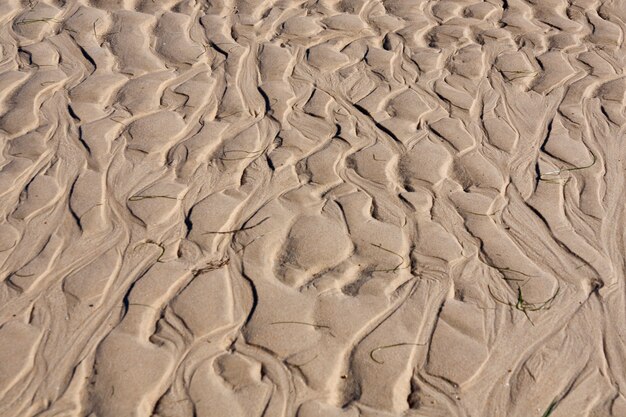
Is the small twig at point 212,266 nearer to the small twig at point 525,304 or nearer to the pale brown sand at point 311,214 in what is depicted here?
the pale brown sand at point 311,214

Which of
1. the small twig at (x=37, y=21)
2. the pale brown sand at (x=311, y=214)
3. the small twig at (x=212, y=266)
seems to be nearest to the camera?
the pale brown sand at (x=311, y=214)

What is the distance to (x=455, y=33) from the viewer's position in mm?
4906

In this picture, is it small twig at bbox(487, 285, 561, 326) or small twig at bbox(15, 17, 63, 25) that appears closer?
small twig at bbox(487, 285, 561, 326)

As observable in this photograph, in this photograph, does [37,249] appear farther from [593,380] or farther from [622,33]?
[622,33]

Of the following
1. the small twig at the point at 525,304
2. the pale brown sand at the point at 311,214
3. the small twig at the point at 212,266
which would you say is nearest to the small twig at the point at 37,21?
the pale brown sand at the point at 311,214

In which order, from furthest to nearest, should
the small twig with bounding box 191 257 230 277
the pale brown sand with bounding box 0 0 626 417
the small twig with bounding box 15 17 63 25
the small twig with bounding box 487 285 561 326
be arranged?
the small twig with bounding box 15 17 63 25 → the small twig with bounding box 191 257 230 277 → the small twig with bounding box 487 285 561 326 → the pale brown sand with bounding box 0 0 626 417

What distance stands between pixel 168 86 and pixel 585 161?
2.34 metres

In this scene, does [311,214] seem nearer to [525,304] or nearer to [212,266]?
[212,266]

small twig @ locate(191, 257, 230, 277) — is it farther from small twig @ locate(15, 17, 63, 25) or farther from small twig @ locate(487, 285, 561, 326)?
small twig @ locate(15, 17, 63, 25)

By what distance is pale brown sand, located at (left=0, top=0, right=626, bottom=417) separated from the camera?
2.58 m

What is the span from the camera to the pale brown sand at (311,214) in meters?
2.58

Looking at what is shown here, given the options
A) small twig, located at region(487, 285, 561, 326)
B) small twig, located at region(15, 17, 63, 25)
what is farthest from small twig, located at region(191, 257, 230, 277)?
small twig, located at region(15, 17, 63, 25)

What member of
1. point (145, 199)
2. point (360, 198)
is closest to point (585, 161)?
point (360, 198)

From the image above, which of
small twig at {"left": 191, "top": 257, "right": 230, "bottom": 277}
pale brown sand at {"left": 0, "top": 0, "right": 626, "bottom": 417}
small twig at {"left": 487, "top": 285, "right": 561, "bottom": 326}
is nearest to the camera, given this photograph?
pale brown sand at {"left": 0, "top": 0, "right": 626, "bottom": 417}
